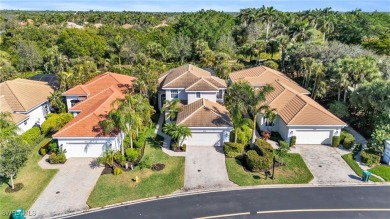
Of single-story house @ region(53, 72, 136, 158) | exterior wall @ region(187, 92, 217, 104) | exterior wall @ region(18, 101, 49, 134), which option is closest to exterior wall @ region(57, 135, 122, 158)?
single-story house @ region(53, 72, 136, 158)

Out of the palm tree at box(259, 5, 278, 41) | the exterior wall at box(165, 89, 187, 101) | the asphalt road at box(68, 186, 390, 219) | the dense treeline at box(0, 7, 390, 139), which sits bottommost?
the asphalt road at box(68, 186, 390, 219)

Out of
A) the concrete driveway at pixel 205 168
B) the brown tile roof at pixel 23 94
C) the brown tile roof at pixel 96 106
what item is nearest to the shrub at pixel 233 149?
the concrete driveway at pixel 205 168

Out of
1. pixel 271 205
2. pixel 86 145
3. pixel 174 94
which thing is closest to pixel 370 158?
pixel 271 205

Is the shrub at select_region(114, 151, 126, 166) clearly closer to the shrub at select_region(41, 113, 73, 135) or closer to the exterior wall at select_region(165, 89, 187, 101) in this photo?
the shrub at select_region(41, 113, 73, 135)

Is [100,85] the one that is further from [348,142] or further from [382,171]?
[382,171]

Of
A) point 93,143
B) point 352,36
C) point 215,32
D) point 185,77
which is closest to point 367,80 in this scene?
point 185,77

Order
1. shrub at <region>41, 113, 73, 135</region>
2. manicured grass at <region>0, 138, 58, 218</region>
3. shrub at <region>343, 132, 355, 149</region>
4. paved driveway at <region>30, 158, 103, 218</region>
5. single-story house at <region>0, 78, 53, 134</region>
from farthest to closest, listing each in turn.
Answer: shrub at <region>41, 113, 73, 135</region> → single-story house at <region>0, 78, 53, 134</region> → shrub at <region>343, 132, 355, 149</region> → manicured grass at <region>0, 138, 58, 218</region> → paved driveway at <region>30, 158, 103, 218</region>
